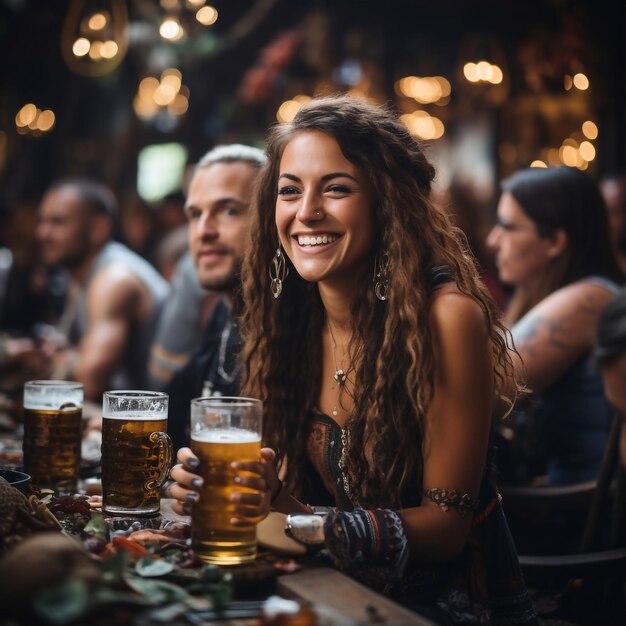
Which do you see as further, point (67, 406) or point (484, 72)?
point (484, 72)

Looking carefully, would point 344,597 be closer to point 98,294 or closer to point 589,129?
point 98,294

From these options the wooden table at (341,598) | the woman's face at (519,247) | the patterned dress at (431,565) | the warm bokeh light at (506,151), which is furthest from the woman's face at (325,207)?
the warm bokeh light at (506,151)

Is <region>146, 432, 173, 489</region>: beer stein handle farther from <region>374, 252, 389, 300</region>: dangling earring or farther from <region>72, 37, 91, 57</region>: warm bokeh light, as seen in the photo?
<region>72, 37, 91, 57</region>: warm bokeh light

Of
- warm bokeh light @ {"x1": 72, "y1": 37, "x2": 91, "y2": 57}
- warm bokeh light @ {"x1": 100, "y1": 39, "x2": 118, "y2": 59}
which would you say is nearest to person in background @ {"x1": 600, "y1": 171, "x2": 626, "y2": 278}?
warm bokeh light @ {"x1": 100, "y1": 39, "x2": 118, "y2": 59}

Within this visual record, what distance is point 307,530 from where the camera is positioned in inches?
63.1

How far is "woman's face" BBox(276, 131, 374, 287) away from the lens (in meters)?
1.98

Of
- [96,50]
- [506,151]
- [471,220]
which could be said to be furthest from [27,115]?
[506,151]

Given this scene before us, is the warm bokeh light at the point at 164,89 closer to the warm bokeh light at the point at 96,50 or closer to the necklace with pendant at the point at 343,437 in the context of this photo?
the warm bokeh light at the point at 96,50

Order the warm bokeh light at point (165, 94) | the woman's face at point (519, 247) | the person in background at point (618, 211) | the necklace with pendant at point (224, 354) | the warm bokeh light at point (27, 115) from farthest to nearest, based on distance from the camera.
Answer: the warm bokeh light at point (27, 115)
the warm bokeh light at point (165, 94)
the person in background at point (618, 211)
the woman's face at point (519, 247)
the necklace with pendant at point (224, 354)

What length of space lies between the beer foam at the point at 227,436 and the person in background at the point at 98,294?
2.97m

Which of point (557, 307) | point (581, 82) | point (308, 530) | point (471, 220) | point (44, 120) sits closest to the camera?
point (308, 530)

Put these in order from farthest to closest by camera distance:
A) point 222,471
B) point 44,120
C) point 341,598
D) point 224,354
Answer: point 44,120, point 224,354, point 222,471, point 341,598

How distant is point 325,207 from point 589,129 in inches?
258

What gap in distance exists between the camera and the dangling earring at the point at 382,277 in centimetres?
204
